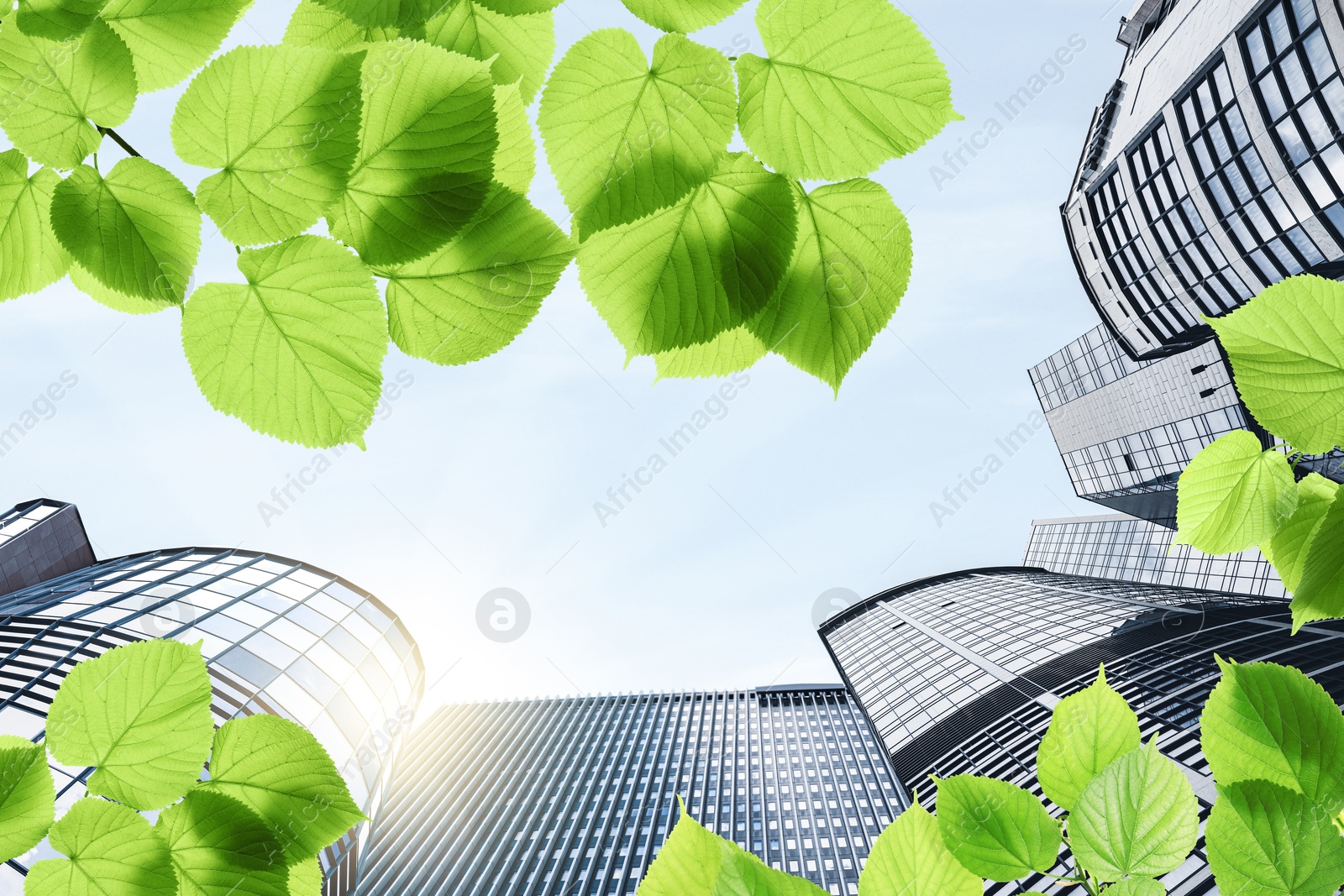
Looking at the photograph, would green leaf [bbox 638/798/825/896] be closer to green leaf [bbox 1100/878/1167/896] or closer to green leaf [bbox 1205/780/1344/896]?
green leaf [bbox 1100/878/1167/896]

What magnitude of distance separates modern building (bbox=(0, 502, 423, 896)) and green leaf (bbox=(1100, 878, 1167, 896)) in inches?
655

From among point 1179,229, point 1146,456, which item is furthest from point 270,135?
point 1146,456

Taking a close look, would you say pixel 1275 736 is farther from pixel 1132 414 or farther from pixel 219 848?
pixel 1132 414

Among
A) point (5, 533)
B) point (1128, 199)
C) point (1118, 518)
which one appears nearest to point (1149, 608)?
point (1118, 518)

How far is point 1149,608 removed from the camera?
36.7 m

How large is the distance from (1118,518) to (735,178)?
200ft

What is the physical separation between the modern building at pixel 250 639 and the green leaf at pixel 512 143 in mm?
16694

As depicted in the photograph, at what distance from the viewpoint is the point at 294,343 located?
19.7 inches

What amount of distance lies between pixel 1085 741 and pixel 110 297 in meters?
1.18

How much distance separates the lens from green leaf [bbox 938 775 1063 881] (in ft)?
2.25

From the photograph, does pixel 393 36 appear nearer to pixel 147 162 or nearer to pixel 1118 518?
pixel 147 162

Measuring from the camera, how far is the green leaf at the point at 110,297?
0.54 meters

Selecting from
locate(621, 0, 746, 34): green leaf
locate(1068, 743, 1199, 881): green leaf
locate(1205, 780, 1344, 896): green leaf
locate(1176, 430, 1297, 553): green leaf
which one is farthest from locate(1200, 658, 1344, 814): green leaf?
locate(621, 0, 746, 34): green leaf

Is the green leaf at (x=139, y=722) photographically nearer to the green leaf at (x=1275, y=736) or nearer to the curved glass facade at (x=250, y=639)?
the green leaf at (x=1275, y=736)
